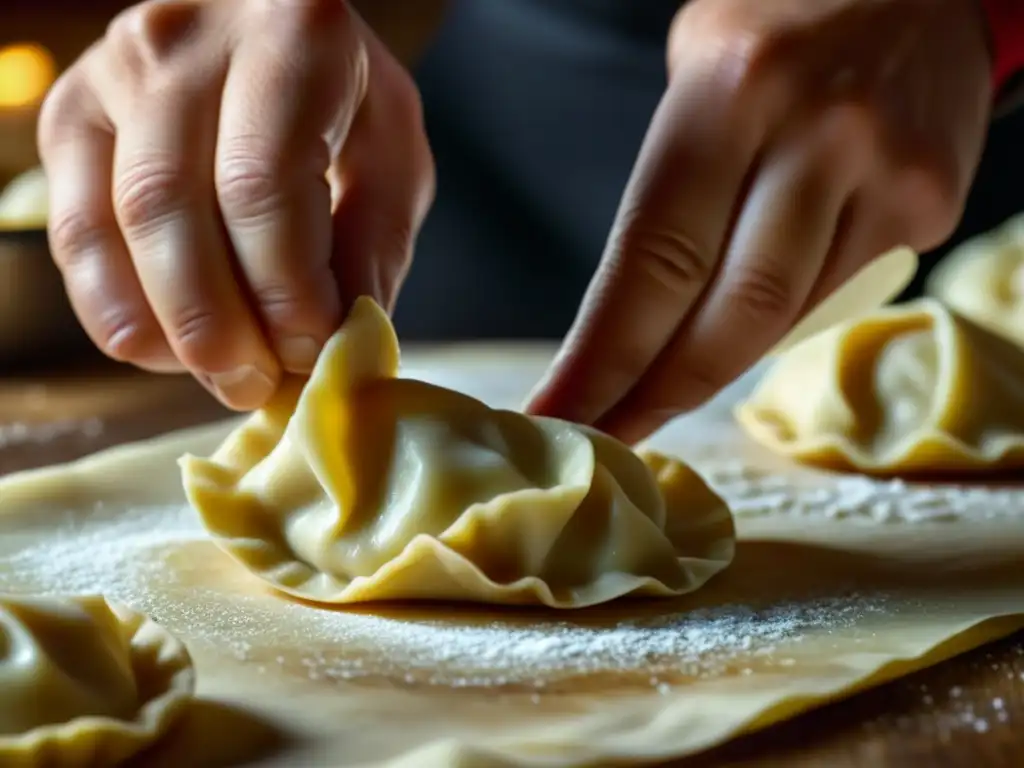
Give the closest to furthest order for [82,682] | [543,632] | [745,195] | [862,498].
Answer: [82,682]
[543,632]
[745,195]
[862,498]

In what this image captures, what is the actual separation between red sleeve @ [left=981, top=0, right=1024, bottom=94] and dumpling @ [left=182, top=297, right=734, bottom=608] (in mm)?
1157

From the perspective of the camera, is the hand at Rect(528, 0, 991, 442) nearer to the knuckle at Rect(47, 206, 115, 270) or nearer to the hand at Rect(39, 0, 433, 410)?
the hand at Rect(39, 0, 433, 410)

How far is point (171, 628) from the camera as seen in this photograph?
175 cm

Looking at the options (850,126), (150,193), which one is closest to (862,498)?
(850,126)

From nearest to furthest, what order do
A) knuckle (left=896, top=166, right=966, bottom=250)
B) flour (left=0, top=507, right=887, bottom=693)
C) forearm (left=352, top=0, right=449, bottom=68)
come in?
flour (left=0, top=507, right=887, bottom=693) < knuckle (left=896, top=166, right=966, bottom=250) < forearm (left=352, top=0, right=449, bottom=68)

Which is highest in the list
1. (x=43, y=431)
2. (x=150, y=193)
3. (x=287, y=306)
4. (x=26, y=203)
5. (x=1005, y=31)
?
(x=1005, y=31)

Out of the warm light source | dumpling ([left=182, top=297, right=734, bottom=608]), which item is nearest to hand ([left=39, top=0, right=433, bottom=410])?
dumpling ([left=182, top=297, right=734, bottom=608])

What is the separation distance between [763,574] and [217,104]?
1.06 metres

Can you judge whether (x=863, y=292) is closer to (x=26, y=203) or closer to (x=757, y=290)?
(x=757, y=290)

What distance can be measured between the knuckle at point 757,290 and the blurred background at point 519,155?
1618 mm

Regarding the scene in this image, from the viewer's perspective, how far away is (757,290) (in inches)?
79.4

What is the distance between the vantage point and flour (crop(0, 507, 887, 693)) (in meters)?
1.61

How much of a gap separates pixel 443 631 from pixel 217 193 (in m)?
0.68

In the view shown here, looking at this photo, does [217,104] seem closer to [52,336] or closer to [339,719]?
[339,719]
